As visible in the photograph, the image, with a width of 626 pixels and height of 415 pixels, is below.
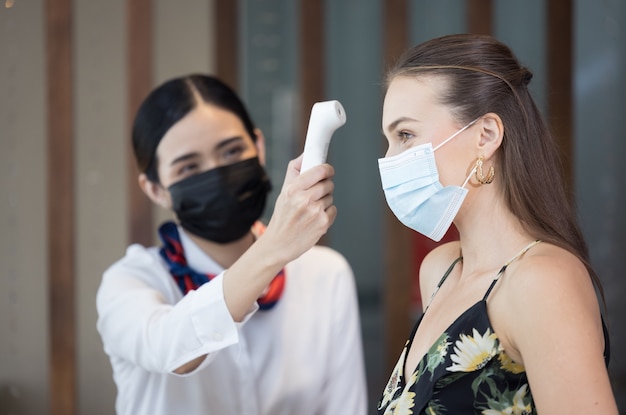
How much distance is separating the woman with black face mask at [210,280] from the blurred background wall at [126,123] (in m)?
1.21

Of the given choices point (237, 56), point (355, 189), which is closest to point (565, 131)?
point (355, 189)

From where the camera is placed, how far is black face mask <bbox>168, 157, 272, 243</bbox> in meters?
1.98

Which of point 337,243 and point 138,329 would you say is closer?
point 138,329

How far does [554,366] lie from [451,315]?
0.27 meters

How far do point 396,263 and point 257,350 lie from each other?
4.51 ft

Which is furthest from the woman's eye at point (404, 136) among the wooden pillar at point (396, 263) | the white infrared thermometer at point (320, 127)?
the wooden pillar at point (396, 263)

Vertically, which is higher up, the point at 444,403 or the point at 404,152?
the point at 404,152

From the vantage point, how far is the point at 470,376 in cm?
131

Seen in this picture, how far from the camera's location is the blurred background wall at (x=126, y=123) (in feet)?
10.8

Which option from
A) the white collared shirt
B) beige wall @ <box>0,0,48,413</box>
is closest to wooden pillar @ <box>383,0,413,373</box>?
the white collared shirt

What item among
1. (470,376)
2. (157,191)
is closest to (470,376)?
(470,376)

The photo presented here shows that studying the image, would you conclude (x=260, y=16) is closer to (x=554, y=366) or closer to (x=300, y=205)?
(x=300, y=205)

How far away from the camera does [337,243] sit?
393 centimetres

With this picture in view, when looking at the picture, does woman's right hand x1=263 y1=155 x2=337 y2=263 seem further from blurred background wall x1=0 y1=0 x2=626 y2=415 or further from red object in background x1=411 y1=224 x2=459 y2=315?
red object in background x1=411 y1=224 x2=459 y2=315
